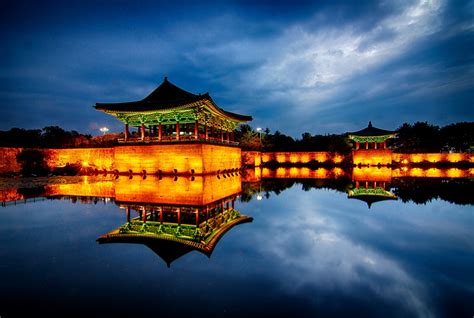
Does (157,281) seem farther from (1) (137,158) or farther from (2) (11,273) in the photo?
(1) (137,158)

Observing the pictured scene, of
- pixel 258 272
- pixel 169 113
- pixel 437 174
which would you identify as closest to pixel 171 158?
pixel 169 113

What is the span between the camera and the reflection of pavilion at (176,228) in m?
5.45

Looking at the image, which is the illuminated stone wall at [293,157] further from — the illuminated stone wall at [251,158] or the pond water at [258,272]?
the pond water at [258,272]

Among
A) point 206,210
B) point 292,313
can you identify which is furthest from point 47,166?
point 292,313

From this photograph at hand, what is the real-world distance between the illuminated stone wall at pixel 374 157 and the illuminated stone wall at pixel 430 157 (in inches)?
96.2

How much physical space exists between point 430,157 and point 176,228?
141ft

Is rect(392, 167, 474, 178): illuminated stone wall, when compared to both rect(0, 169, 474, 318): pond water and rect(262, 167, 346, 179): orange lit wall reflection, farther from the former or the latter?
rect(0, 169, 474, 318): pond water

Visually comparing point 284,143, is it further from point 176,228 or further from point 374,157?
point 176,228

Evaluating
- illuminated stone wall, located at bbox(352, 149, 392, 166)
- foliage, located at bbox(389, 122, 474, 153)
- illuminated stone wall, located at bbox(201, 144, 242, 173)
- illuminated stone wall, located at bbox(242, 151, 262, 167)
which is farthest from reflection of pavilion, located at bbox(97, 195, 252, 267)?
foliage, located at bbox(389, 122, 474, 153)

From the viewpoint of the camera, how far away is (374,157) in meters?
35.9

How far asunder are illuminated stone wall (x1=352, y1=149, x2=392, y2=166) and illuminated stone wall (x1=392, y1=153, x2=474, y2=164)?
8.02 feet

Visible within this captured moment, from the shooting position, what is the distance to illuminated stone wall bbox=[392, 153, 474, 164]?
3631cm

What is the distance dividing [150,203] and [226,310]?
293 inches

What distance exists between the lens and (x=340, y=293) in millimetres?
3502
